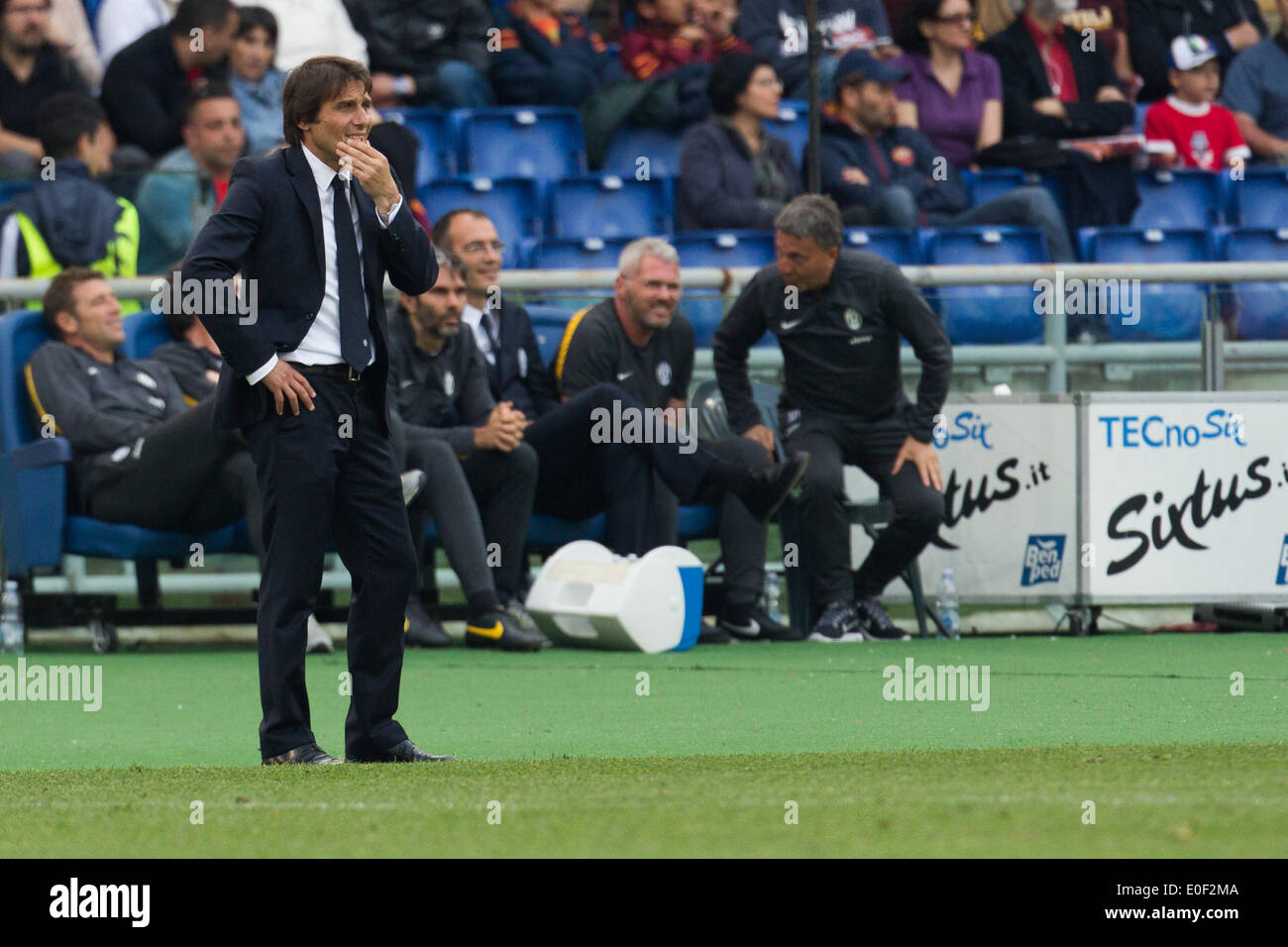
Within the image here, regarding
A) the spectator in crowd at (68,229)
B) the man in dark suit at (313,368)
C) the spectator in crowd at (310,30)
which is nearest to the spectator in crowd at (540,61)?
the spectator in crowd at (310,30)

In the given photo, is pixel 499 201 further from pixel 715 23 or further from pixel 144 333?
pixel 144 333

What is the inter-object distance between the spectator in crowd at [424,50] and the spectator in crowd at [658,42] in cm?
97

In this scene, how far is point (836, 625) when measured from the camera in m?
9.51

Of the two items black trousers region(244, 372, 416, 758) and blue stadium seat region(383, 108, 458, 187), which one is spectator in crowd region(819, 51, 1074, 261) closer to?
blue stadium seat region(383, 108, 458, 187)

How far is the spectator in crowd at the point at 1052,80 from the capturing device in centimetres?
1370

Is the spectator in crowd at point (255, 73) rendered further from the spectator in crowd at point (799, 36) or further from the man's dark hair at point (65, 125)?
the spectator in crowd at point (799, 36)

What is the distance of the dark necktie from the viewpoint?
5.41 metres

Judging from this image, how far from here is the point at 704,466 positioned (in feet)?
30.7

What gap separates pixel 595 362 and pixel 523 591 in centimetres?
118

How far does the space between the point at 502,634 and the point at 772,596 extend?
5.34 ft

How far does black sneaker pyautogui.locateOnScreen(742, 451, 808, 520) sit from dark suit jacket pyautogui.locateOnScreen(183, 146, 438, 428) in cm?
393
